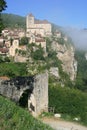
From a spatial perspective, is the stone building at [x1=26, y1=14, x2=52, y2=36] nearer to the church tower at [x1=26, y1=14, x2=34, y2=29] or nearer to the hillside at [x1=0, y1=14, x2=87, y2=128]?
the church tower at [x1=26, y1=14, x2=34, y2=29]

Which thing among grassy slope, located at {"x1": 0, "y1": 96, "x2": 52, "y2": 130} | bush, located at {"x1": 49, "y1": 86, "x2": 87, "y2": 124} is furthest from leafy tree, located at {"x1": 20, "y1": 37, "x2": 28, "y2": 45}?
grassy slope, located at {"x1": 0, "y1": 96, "x2": 52, "y2": 130}

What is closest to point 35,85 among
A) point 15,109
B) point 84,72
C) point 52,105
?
point 52,105

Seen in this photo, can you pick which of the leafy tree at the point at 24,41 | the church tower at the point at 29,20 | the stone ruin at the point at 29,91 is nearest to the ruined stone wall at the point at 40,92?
the stone ruin at the point at 29,91

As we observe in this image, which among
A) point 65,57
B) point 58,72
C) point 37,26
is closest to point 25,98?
point 58,72

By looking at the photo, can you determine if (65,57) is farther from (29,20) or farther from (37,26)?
(29,20)

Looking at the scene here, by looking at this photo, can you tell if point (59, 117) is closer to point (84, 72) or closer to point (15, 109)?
point (15, 109)

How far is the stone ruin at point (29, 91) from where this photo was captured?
2242cm

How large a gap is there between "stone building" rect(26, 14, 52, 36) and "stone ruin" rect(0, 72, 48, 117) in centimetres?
11708

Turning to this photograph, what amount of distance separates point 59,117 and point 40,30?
120 metres

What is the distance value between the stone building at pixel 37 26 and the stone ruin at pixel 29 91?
117m

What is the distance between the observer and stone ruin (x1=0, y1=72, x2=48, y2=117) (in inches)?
883

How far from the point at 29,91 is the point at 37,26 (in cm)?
13117

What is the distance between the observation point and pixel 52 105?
3023 centimetres

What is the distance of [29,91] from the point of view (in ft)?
81.3
